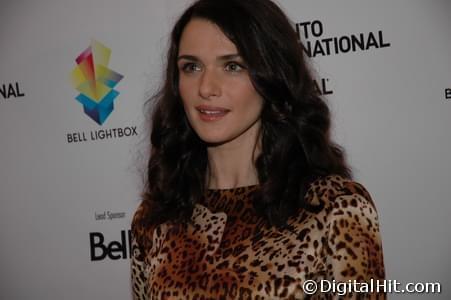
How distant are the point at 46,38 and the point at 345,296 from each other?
6.33 ft

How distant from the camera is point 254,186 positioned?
5.63 feet

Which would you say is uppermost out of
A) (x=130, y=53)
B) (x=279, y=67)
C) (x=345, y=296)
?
(x=130, y=53)

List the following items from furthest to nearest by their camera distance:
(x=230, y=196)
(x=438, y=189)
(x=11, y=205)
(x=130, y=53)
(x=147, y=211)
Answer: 1. (x=11, y=205)
2. (x=130, y=53)
3. (x=438, y=189)
4. (x=147, y=211)
5. (x=230, y=196)

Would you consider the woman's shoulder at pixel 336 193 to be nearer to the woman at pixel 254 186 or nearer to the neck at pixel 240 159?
the woman at pixel 254 186

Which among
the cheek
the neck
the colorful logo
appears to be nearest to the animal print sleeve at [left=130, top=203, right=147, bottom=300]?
the neck

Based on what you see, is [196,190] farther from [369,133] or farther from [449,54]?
A: [449,54]

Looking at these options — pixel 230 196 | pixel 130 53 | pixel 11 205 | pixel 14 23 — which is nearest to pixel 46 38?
pixel 14 23

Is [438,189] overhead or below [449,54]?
below

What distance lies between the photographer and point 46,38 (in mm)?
2764

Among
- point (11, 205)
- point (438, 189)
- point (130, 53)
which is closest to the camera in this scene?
point (438, 189)

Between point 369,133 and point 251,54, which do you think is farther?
point 369,133

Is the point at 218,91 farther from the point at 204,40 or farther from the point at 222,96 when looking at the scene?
the point at 204,40

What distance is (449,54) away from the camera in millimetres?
2252

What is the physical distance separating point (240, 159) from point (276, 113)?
0.18m
